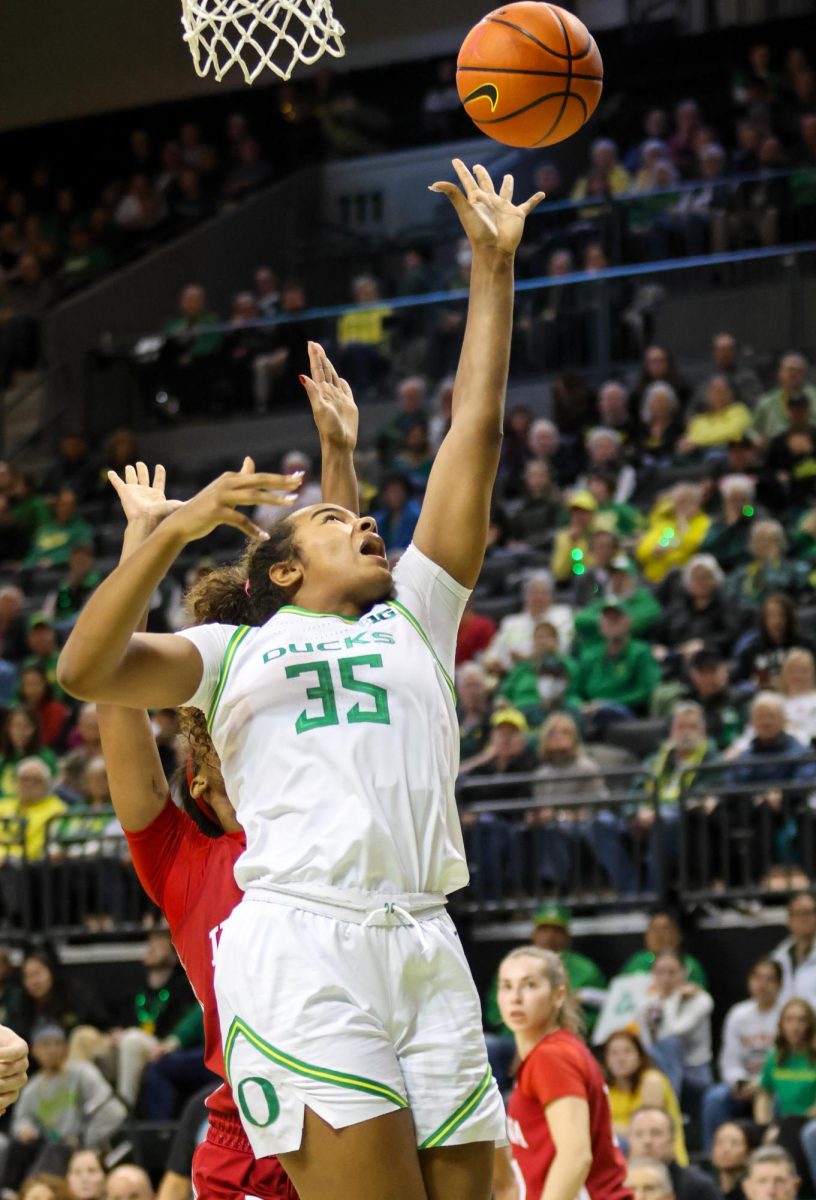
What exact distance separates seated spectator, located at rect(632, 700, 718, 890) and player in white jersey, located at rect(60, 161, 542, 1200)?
19.2 feet

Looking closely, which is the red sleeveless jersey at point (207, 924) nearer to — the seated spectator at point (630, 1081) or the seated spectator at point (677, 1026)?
the seated spectator at point (630, 1081)

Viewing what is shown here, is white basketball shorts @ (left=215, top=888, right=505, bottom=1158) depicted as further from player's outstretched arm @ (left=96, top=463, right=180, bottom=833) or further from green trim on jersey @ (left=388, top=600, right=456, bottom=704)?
player's outstretched arm @ (left=96, top=463, right=180, bottom=833)

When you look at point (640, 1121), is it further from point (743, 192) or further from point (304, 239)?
point (304, 239)

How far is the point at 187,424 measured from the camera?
1662 cm

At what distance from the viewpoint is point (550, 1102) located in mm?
5211

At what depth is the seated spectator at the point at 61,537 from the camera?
15.1 meters

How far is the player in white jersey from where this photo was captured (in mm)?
3285

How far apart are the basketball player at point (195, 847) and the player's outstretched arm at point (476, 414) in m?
0.59

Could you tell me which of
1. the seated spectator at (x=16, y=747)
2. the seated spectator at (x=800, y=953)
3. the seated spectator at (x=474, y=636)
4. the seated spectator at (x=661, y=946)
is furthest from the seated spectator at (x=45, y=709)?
the seated spectator at (x=800, y=953)

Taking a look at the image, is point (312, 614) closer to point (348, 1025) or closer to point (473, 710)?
point (348, 1025)

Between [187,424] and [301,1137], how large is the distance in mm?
13682

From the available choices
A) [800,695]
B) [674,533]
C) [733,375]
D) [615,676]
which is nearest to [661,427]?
[733,375]

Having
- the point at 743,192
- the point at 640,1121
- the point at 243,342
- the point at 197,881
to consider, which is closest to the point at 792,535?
the point at 743,192

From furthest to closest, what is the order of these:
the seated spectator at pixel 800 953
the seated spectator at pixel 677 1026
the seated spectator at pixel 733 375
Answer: the seated spectator at pixel 733 375 → the seated spectator at pixel 677 1026 → the seated spectator at pixel 800 953
